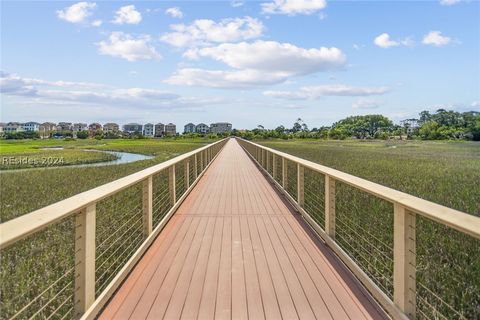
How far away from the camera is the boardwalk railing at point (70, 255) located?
85.8 inches

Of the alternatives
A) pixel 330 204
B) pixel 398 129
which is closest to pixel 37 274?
pixel 330 204

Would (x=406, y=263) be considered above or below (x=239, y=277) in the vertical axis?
above

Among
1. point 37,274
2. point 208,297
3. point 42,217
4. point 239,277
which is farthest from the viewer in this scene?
point 37,274

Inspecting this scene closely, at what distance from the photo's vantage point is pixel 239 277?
Answer: 10.9ft

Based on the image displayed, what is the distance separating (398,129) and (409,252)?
158m

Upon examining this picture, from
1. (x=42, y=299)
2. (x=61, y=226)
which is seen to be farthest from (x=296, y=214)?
(x=61, y=226)

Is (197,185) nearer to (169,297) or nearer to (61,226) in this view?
(61,226)

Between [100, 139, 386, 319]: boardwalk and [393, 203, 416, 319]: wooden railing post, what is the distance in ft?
0.96

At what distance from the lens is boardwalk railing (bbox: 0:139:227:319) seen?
2.18 m

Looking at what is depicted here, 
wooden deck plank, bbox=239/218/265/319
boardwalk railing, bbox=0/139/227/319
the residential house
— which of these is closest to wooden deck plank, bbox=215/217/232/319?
wooden deck plank, bbox=239/218/265/319

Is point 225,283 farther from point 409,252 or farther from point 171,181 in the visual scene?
point 171,181

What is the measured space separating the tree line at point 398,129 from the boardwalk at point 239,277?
349ft

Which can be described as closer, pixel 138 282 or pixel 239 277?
pixel 138 282

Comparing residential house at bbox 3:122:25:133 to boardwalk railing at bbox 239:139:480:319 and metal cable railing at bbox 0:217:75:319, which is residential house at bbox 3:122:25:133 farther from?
boardwalk railing at bbox 239:139:480:319
